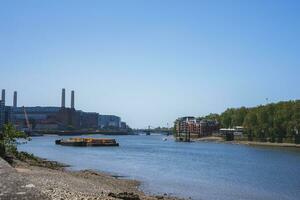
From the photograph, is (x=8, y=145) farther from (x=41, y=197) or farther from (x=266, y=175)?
(x=41, y=197)

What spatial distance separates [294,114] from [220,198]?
162361mm

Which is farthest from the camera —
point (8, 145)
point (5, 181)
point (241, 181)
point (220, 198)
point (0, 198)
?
point (8, 145)

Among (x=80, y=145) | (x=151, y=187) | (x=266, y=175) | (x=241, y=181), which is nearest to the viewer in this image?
(x=151, y=187)

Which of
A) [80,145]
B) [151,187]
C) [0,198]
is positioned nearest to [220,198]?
[151,187]

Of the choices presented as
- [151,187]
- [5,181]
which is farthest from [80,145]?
[5,181]

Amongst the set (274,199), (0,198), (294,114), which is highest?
(294,114)

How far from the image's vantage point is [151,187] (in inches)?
2051

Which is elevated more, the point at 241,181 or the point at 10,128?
the point at 10,128

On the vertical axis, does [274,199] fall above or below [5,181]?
below

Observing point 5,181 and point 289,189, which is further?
point 289,189

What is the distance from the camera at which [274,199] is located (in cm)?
4566

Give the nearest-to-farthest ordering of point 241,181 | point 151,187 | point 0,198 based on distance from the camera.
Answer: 1. point 0,198
2. point 151,187
3. point 241,181

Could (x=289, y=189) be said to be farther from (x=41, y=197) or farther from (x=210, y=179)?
(x=41, y=197)

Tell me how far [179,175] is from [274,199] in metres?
22.8
